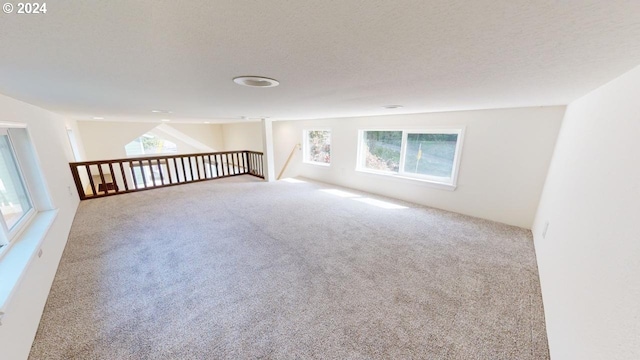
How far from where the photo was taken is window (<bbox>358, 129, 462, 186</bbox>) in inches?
136

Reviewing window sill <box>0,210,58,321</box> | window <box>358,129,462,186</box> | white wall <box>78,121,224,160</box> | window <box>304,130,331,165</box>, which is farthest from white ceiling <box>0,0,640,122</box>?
white wall <box>78,121,224,160</box>

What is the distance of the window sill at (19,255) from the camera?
1.20 meters

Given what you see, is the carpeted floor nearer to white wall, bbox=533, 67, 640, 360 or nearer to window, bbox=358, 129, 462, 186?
white wall, bbox=533, 67, 640, 360

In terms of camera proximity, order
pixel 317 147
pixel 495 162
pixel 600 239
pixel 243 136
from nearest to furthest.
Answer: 1. pixel 600 239
2. pixel 495 162
3. pixel 317 147
4. pixel 243 136

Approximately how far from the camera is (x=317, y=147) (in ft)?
18.9

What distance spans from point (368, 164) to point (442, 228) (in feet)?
7.18

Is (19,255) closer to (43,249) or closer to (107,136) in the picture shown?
(43,249)

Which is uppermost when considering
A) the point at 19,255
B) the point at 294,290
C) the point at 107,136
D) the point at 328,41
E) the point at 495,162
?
the point at 328,41

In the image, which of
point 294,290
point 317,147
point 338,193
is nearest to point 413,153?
point 338,193

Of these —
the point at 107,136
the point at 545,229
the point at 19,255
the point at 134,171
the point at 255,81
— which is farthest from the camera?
the point at 134,171

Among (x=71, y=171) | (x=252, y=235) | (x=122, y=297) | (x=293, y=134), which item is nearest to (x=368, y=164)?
(x=293, y=134)

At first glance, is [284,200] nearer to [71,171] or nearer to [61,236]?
[61,236]

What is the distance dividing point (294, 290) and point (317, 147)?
4.39 meters

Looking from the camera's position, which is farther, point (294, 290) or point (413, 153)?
point (413, 153)
